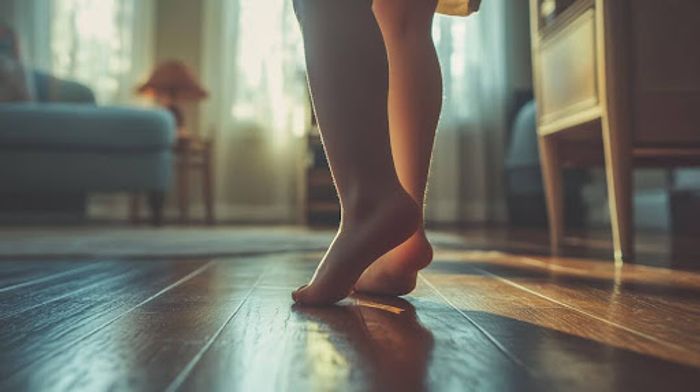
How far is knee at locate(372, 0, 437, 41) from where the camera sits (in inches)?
29.0

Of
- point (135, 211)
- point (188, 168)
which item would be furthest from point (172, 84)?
point (135, 211)

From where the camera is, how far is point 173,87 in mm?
3127

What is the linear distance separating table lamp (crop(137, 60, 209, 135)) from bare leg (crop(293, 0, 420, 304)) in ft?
8.69

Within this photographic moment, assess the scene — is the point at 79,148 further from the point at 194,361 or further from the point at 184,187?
the point at 194,361

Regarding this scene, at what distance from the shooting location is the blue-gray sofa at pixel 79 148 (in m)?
2.50

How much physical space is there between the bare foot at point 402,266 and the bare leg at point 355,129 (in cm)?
8

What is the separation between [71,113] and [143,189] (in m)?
0.40

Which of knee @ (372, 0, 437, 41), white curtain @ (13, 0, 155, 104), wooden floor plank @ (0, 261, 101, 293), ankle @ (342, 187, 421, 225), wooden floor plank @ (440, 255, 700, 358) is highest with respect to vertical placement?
white curtain @ (13, 0, 155, 104)

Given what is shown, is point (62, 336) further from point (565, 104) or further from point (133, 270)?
point (565, 104)

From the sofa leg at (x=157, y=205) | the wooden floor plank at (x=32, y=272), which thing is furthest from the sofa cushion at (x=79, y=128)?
the wooden floor plank at (x=32, y=272)

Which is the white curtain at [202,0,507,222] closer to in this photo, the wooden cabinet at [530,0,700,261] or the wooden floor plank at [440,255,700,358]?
the wooden cabinet at [530,0,700,261]

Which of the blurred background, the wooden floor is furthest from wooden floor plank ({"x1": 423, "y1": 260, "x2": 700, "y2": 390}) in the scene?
the blurred background

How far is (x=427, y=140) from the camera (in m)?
0.74

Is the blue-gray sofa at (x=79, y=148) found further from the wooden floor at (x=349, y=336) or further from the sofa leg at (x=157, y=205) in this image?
the wooden floor at (x=349, y=336)
